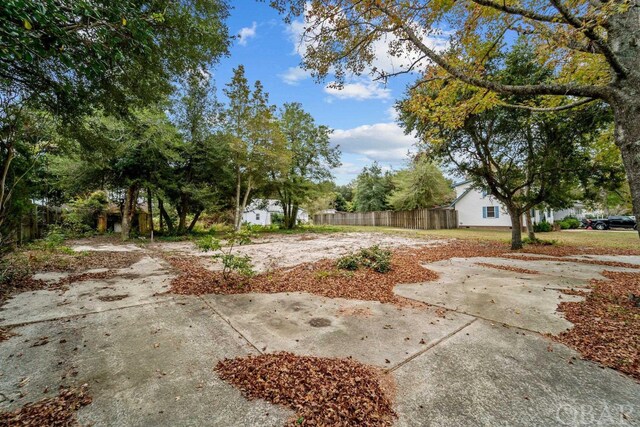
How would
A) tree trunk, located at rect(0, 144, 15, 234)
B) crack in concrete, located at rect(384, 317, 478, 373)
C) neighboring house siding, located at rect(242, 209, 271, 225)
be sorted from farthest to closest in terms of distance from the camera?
neighboring house siding, located at rect(242, 209, 271, 225) → tree trunk, located at rect(0, 144, 15, 234) → crack in concrete, located at rect(384, 317, 478, 373)

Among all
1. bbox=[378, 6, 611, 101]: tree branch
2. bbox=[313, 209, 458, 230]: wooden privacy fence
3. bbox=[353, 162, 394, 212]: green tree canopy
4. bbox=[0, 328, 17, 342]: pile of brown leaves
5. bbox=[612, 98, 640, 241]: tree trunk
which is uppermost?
bbox=[353, 162, 394, 212]: green tree canopy

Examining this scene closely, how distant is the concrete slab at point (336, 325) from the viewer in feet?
8.22

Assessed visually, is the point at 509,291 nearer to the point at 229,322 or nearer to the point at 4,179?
the point at 229,322

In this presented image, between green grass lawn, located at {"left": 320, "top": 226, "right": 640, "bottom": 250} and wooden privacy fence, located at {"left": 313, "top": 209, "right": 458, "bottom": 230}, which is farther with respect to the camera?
wooden privacy fence, located at {"left": 313, "top": 209, "right": 458, "bottom": 230}

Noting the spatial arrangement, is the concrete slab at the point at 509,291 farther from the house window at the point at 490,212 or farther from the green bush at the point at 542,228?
the house window at the point at 490,212

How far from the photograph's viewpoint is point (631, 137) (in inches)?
122

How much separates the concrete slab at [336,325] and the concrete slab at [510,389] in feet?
0.93

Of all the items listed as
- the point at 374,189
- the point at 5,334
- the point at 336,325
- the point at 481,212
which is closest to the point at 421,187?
the point at 481,212

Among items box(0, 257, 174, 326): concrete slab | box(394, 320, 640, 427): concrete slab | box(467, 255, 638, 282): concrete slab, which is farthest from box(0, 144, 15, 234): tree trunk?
box(467, 255, 638, 282): concrete slab

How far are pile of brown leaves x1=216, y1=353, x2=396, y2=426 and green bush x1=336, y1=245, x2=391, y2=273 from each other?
3.62 meters

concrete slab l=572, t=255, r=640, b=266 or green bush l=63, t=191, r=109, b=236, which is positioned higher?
green bush l=63, t=191, r=109, b=236

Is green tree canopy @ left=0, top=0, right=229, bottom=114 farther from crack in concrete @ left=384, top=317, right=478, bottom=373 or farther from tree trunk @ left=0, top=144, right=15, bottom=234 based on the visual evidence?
crack in concrete @ left=384, top=317, right=478, bottom=373

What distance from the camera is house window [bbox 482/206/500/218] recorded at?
21453 millimetres

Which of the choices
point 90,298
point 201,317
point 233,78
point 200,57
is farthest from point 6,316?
point 233,78
